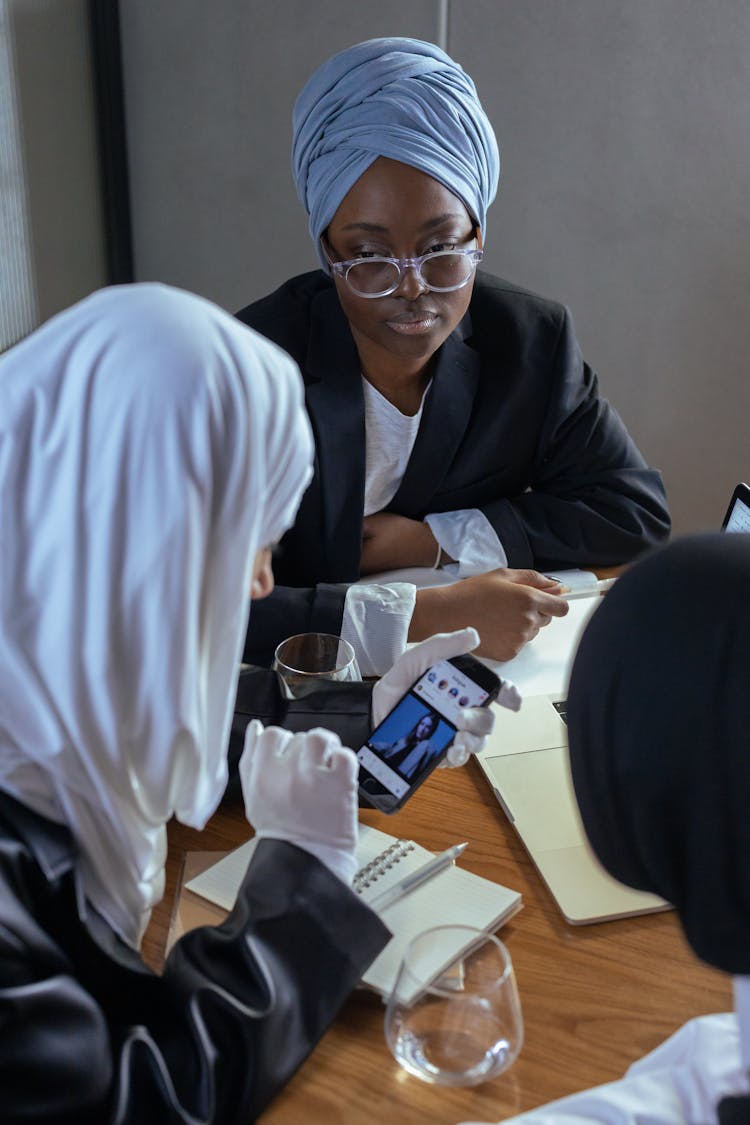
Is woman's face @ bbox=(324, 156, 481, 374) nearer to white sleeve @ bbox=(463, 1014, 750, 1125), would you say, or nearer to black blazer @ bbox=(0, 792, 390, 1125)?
black blazer @ bbox=(0, 792, 390, 1125)

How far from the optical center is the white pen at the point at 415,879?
97 centimetres

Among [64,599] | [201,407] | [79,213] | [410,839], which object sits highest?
[201,407]

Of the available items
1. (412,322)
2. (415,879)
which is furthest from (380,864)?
(412,322)

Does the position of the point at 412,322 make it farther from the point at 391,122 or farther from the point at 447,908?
the point at 447,908

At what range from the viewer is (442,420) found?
1.75m

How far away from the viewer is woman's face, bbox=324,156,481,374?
148 centimetres

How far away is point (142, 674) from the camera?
0.74 metres

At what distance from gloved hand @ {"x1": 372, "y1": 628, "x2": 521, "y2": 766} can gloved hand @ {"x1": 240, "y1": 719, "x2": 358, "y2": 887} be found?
16cm

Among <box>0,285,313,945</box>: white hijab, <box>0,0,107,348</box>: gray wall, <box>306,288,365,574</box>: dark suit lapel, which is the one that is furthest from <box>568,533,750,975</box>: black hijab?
<box>0,0,107,348</box>: gray wall

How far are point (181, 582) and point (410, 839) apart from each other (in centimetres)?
47

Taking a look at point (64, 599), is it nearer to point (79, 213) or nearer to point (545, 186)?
point (79, 213)

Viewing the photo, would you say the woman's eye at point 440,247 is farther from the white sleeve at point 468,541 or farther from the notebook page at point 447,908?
the notebook page at point 447,908

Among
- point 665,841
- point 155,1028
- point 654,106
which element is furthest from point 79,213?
point 665,841

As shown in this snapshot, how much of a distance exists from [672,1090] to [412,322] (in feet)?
3.56
